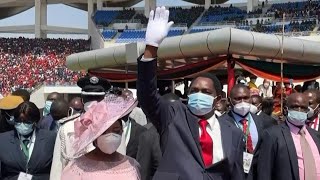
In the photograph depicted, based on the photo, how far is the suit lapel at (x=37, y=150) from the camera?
177 inches

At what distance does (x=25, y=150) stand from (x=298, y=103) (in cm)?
216

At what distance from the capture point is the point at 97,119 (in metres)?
2.90

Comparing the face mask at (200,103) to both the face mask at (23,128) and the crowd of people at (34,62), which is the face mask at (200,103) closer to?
the face mask at (23,128)

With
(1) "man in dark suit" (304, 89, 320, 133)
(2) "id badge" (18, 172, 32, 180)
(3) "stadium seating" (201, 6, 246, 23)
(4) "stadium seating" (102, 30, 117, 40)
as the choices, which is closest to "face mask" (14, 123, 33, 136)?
(2) "id badge" (18, 172, 32, 180)

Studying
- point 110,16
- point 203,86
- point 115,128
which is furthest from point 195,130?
point 110,16

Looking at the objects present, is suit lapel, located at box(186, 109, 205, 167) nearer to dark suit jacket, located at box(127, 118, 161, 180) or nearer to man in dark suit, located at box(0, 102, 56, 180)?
dark suit jacket, located at box(127, 118, 161, 180)

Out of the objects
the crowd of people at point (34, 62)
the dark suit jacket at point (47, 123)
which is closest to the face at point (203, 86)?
the dark suit jacket at point (47, 123)

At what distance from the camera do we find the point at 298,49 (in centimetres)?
1377

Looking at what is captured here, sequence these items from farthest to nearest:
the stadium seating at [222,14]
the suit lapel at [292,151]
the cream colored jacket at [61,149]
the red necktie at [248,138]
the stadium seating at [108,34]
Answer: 1. the stadium seating at [108,34]
2. the stadium seating at [222,14]
3. the red necktie at [248,138]
4. the suit lapel at [292,151]
5. the cream colored jacket at [61,149]

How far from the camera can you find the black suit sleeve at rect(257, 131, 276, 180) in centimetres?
421

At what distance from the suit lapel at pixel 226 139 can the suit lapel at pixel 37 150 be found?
1.79 m

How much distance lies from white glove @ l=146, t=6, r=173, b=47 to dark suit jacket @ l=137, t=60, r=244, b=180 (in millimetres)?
115

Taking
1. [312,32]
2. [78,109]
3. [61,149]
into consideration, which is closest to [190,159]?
[61,149]

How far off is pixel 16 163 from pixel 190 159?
1880mm
